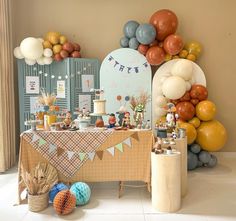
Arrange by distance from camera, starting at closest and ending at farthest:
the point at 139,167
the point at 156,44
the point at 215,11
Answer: the point at 139,167 → the point at 156,44 → the point at 215,11

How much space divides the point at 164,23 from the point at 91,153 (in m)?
2.35

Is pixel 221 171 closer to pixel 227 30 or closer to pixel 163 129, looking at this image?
pixel 163 129

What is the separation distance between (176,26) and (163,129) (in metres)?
2.01

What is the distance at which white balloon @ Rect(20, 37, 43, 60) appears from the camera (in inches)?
165

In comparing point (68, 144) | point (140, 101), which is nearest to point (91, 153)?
point (68, 144)

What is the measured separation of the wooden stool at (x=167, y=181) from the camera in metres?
2.71

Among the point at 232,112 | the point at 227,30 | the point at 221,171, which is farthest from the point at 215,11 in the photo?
the point at 221,171

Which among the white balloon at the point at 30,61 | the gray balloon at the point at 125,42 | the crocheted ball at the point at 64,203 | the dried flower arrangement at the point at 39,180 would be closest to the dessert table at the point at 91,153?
the dried flower arrangement at the point at 39,180

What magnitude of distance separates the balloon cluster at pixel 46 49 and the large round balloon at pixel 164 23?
1.29 metres

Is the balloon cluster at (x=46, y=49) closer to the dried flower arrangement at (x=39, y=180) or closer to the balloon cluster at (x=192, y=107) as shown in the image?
the balloon cluster at (x=192, y=107)

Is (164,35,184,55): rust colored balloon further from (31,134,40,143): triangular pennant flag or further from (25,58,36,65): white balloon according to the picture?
(31,134,40,143): triangular pennant flag

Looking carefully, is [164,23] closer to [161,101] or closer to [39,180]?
[161,101]

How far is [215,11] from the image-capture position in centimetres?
472

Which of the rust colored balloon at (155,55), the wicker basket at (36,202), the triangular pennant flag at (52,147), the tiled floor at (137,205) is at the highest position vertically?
the rust colored balloon at (155,55)
